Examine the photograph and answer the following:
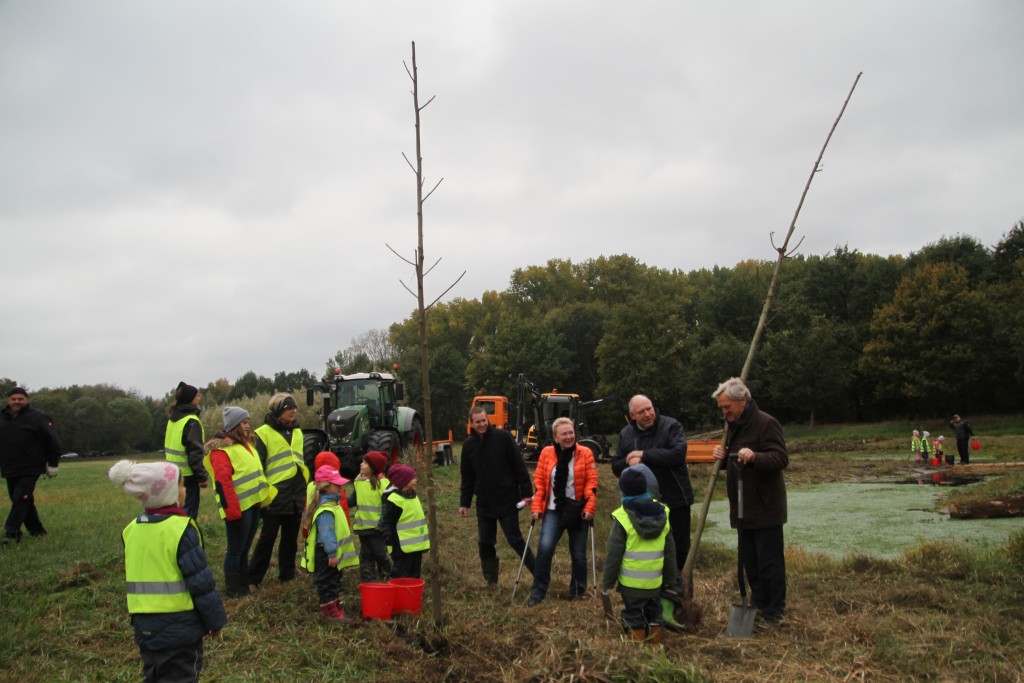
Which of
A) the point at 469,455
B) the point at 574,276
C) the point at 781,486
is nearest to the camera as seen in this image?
the point at 781,486

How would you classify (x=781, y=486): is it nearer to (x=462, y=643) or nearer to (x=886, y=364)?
(x=462, y=643)

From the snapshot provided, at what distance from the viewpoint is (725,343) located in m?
46.1

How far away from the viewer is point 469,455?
7.54 metres

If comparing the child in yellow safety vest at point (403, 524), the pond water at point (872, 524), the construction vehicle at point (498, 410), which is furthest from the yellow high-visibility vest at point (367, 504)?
the construction vehicle at point (498, 410)

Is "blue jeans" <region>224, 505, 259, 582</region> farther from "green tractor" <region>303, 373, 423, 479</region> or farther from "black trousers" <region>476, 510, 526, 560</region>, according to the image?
"green tractor" <region>303, 373, 423, 479</region>

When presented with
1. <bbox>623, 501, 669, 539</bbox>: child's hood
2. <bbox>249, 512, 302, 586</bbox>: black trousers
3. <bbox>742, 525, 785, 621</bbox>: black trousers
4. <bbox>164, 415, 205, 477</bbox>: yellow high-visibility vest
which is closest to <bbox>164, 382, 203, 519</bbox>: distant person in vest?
<bbox>164, 415, 205, 477</bbox>: yellow high-visibility vest

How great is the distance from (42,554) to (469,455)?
4.79 m

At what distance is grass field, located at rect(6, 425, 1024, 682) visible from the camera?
448 cm

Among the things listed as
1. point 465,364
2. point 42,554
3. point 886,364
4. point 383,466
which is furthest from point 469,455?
point 465,364

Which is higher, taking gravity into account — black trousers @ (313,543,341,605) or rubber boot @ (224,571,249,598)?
black trousers @ (313,543,341,605)

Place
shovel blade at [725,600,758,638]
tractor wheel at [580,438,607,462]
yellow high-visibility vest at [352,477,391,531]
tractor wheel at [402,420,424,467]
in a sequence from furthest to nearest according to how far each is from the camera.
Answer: tractor wheel at [580,438,607,462], tractor wheel at [402,420,424,467], yellow high-visibility vest at [352,477,391,531], shovel blade at [725,600,758,638]

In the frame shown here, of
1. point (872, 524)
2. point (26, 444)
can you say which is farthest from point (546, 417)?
point (26, 444)

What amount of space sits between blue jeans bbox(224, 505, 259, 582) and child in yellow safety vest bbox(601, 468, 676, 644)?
3.30 meters

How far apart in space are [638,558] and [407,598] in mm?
1975
